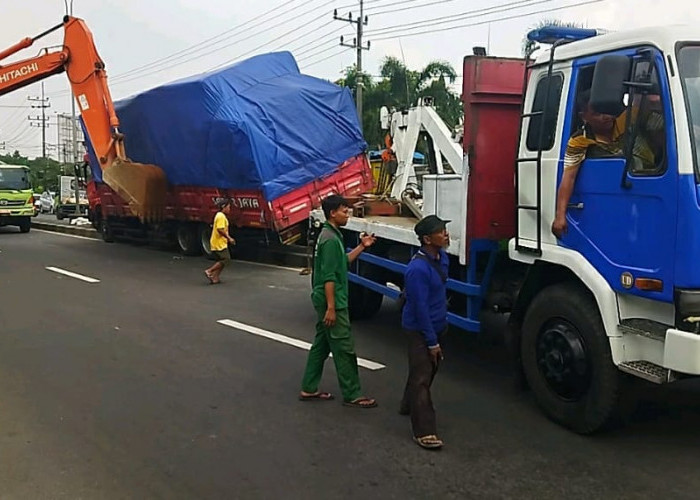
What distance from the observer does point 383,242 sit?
772 centimetres

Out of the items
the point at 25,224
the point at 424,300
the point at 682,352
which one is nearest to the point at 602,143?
the point at 682,352

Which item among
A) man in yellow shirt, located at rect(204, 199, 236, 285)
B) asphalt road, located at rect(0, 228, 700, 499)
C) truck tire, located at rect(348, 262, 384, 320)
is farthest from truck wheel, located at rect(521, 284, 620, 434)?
man in yellow shirt, located at rect(204, 199, 236, 285)

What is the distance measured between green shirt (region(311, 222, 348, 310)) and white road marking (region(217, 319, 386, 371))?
55.5 inches

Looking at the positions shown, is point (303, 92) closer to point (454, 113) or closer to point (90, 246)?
point (90, 246)

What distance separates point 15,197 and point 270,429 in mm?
23009

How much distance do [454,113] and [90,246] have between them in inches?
551

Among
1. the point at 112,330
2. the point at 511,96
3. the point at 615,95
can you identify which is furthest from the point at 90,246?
the point at 615,95

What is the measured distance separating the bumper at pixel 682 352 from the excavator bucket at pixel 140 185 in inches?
525

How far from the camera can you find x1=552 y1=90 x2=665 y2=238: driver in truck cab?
4.19 metres

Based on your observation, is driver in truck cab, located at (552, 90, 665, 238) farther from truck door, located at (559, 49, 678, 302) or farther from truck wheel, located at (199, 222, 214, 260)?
truck wheel, located at (199, 222, 214, 260)

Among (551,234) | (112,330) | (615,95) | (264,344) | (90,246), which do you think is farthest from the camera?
(90,246)

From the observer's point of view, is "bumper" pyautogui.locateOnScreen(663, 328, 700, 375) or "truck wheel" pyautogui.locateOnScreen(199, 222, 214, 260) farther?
"truck wheel" pyautogui.locateOnScreen(199, 222, 214, 260)

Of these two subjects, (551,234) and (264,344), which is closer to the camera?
(551,234)

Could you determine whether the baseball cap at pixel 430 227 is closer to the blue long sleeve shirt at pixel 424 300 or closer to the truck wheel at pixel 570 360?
the blue long sleeve shirt at pixel 424 300
